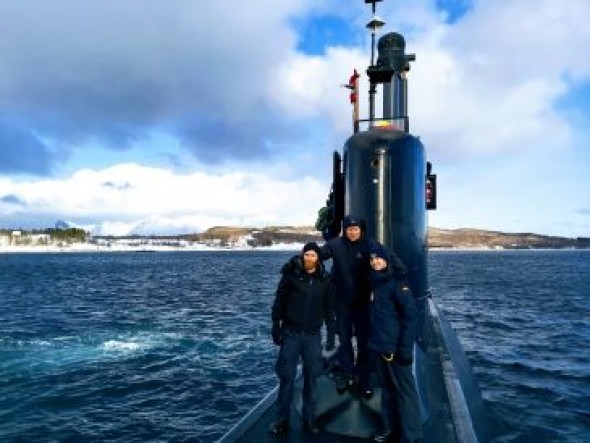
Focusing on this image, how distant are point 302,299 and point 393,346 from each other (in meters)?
1.53

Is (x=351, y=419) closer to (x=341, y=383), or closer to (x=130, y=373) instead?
(x=341, y=383)

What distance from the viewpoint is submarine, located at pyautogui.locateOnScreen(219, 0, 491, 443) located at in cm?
841

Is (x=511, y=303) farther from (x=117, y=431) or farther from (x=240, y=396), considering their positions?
(x=117, y=431)

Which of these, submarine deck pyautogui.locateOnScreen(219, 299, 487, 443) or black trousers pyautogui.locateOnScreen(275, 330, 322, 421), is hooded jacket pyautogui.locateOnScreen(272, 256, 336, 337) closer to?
black trousers pyautogui.locateOnScreen(275, 330, 322, 421)

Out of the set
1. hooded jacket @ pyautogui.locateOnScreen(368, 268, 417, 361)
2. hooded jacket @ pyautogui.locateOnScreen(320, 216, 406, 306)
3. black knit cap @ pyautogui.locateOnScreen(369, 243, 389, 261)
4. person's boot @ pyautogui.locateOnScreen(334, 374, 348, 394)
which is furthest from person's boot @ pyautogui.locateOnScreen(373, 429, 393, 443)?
black knit cap @ pyautogui.locateOnScreen(369, 243, 389, 261)

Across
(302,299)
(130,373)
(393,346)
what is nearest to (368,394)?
(393,346)

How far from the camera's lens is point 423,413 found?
8.46 m

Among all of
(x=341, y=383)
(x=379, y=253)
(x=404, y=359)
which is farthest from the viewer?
(x=341, y=383)

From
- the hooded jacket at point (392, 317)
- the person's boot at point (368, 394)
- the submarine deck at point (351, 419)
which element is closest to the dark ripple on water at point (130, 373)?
the submarine deck at point (351, 419)

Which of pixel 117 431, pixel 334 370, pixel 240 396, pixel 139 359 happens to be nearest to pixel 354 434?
pixel 334 370

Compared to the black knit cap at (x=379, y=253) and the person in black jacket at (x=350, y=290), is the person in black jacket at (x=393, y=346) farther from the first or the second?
the person in black jacket at (x=350, y=290)

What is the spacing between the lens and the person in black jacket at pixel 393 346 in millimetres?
7801

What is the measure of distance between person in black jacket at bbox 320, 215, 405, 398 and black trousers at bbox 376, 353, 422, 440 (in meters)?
0.73

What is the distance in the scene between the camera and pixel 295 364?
855 cm
